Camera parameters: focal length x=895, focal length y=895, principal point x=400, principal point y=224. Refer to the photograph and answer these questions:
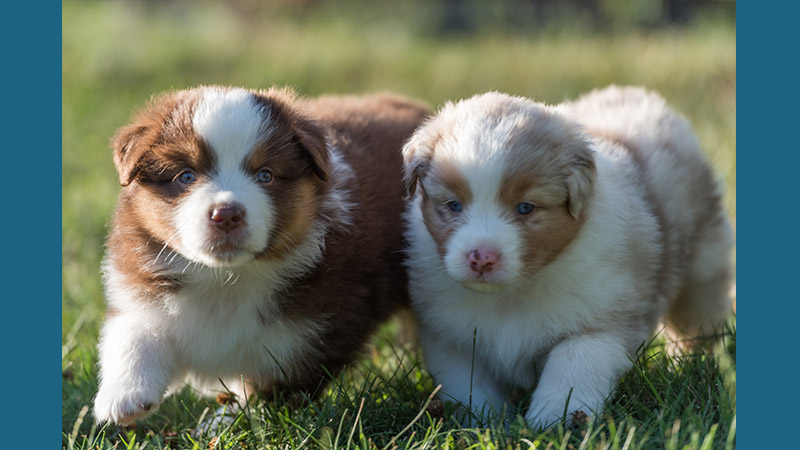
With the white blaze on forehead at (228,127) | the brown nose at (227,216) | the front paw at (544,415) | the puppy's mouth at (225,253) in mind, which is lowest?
the front paw at (544,415)

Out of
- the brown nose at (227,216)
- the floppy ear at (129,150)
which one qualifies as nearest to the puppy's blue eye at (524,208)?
the brown nose at (227,216)

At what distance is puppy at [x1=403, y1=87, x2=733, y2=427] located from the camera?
3.87 metres

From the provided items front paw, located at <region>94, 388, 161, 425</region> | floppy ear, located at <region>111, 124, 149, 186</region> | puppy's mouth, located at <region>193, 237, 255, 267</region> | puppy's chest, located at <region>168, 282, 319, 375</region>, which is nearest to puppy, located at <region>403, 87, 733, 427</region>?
puppy's chest, located at <region>168, 282, 319, 375</region>

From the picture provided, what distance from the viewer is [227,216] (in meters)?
3.73

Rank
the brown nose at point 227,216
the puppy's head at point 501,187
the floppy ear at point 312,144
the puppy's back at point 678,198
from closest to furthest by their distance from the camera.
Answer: the brown nose at point 227,216
the puppy's head at point 501,187
the floppy ear at point 312,144
the puppy's back at point 678,198

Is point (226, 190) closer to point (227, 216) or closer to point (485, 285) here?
point (227, 216)

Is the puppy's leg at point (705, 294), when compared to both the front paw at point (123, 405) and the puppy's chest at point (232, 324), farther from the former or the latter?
the front paw at point (123, 405)

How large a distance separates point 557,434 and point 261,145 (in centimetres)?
180

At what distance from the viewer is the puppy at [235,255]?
3.90m

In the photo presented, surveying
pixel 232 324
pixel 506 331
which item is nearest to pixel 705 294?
pixel 506 331

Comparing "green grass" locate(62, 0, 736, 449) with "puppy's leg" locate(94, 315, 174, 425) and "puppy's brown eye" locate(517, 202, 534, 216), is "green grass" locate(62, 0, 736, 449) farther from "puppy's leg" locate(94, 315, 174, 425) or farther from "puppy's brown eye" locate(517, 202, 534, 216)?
"puppy's brown eye" locate(517, 202, 534, 216)

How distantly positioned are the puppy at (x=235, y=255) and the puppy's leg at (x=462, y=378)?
1.22 ft

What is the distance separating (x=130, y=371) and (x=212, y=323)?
429 millimetres

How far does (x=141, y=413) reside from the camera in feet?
13.2
